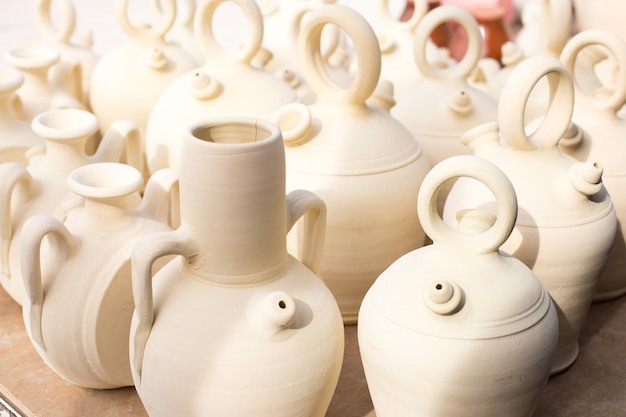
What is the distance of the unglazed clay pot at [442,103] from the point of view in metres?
2.74

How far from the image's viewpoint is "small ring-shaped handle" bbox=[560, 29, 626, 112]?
2404 mm

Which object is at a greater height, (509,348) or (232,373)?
(509,348)

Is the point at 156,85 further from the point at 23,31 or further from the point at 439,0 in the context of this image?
the point at 23,31

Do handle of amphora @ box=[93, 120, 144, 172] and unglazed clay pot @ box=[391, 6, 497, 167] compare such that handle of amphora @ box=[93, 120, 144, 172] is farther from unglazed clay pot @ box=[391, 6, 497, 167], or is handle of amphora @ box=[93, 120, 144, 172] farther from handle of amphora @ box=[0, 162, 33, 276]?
unglazed clay pot @ box=[391, 6, 497, 167]

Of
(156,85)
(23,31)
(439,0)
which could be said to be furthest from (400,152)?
(23,31)

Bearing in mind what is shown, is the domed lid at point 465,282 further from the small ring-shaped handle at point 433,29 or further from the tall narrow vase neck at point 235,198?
the small ring-shaped handle at point 433,29

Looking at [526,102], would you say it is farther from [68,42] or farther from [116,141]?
[68,42]

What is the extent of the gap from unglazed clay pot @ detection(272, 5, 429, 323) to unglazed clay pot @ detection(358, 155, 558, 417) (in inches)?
19.1

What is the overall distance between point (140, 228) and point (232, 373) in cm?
53

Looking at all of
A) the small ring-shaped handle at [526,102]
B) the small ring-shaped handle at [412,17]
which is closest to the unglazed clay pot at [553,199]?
the small ring-shaped handle at [526,102]

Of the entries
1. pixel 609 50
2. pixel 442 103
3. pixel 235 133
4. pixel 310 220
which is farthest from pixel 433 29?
pixel 235 133

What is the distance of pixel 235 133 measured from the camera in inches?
73.5

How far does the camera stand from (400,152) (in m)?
2.38

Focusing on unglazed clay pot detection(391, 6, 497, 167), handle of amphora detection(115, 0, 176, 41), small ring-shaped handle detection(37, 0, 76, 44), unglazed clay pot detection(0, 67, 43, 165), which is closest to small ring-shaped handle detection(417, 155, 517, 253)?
unglazed clay pot detection(391, 6, 497, 167)
